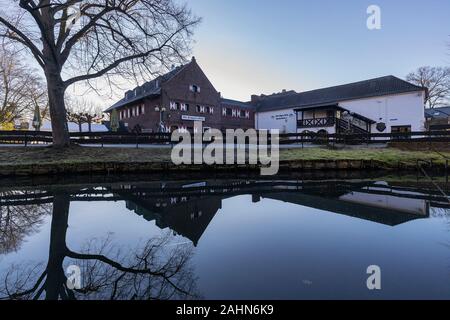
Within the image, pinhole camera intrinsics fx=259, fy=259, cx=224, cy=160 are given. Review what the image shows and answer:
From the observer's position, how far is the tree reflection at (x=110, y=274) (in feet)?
7.70

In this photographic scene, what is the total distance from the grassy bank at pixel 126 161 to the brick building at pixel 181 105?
1384cm

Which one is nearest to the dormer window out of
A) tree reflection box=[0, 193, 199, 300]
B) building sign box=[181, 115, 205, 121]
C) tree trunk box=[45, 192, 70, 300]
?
building sign box=[181, 115, 205, 121]

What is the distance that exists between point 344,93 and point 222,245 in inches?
1314

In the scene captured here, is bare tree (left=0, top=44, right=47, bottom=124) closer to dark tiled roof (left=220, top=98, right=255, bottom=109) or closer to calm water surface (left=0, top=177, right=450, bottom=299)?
dark tiled roof (left=220, top=98, right=255, bottom=109)

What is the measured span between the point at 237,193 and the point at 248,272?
14.0 ft

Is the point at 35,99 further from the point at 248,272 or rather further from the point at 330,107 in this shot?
the point at 248,272

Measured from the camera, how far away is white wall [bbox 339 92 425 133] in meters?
25.3

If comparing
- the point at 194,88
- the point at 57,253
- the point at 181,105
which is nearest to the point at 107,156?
the point at 57,253

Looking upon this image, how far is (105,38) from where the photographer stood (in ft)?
44.3

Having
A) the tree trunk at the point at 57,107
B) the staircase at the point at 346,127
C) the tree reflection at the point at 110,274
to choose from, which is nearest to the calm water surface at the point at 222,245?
the tree reflection at the point at 110,274

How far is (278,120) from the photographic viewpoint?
36875 millimetres

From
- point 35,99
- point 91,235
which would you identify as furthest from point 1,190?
point 35,99

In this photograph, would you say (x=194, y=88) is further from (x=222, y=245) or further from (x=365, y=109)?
(x=222, y=245)

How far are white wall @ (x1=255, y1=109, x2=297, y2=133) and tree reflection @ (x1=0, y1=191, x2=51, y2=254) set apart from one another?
32049 mm
